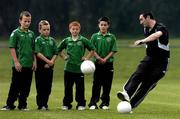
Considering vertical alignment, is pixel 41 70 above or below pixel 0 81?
above

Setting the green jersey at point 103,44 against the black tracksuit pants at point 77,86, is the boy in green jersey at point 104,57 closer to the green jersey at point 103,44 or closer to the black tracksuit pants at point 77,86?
the green jersey at point 103,44

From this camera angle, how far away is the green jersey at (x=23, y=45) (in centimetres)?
1609

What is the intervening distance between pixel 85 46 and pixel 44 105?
1.69 meters

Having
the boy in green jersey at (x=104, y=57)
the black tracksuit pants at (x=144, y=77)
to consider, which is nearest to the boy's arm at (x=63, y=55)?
the boy in green jersey at (x=104, y=57)

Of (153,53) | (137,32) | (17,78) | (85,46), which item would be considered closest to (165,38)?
(153,53)

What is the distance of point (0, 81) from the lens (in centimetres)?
3288

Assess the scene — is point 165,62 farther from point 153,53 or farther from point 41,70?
point 41,70

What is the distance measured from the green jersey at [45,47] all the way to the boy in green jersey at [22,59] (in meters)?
0.21

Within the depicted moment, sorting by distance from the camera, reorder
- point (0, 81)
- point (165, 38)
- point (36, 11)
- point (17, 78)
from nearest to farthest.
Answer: point (165, 38), point (17, 78), point (0, 81), point (36, 11)

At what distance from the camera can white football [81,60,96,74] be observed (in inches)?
637

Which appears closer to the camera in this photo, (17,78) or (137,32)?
(17,78)

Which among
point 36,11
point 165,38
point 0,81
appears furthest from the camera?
point 36,11

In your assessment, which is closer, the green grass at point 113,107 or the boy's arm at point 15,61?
the green grass at point 113,107

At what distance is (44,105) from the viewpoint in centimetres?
1666
